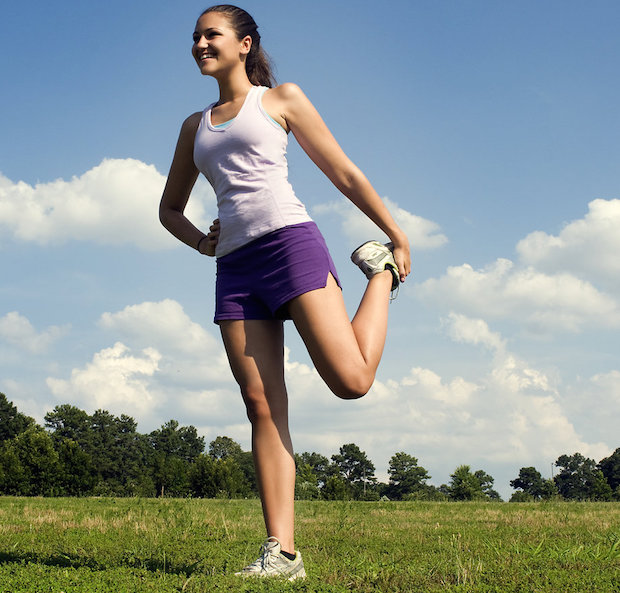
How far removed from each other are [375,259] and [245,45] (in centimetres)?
146

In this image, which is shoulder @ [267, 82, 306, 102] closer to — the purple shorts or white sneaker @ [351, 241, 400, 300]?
the purple shorts

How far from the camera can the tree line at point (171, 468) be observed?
2190 inches

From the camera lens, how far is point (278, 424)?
3.51 m

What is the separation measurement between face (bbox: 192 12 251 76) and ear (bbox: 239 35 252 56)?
34 millimetres

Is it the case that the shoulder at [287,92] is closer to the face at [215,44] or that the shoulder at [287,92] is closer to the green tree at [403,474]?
the face at [215,44]

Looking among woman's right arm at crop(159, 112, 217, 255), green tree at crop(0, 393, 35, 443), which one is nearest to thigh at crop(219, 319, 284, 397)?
woman's right arm at crop(159, 112, 217, 255)

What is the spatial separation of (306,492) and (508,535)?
2620 centimetres

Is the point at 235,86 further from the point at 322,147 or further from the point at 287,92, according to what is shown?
the point at 322,147

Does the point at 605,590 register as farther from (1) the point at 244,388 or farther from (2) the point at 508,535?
(2) the point at 508,535

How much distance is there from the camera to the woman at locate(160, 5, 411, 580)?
10.9ft

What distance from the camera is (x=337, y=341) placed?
3.26 meters

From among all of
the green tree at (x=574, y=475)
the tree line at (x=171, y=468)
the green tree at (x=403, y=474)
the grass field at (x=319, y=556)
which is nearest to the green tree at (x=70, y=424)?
the tree line at (x=171, y=468)

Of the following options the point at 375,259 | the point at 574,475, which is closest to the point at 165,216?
the point at 375,259

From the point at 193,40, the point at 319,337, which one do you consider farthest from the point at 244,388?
the point at 193,40
